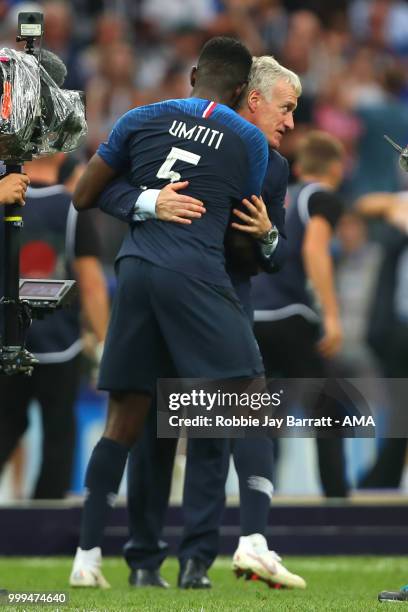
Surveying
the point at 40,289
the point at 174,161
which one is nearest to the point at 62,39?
the point at 174,161

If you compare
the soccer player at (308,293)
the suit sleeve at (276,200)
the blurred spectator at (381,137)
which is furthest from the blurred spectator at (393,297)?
the suit sleeve at (276,200)

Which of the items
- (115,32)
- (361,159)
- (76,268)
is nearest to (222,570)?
(76,268)

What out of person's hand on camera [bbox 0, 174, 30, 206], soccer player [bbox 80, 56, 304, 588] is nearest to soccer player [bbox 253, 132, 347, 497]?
soccer player [bbox 80, 56, 304, 588]

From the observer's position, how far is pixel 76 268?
8.60 metres

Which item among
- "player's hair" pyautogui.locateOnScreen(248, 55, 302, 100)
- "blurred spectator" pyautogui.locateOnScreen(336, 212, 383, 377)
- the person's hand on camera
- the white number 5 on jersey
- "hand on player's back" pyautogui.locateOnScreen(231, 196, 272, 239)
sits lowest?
"blurred spectator" pyautogui.locateOnScreen(336, 212, 383, 377)

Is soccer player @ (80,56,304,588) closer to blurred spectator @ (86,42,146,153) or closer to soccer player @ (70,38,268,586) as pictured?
soccer player @ (70,38,268,586)

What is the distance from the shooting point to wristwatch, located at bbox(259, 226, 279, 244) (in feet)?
19.9

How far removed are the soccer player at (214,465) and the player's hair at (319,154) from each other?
2.85 meters

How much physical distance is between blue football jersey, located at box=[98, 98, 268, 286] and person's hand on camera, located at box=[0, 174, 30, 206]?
2.94ft

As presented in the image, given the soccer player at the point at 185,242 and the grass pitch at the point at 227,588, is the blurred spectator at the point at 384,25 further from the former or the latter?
the soccer player at the point at 185,242

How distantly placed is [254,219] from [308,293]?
3.20 metres

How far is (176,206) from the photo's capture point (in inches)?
231

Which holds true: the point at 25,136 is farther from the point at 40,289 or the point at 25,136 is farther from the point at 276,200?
the point at 276,200

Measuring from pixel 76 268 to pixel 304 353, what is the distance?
147 cm
